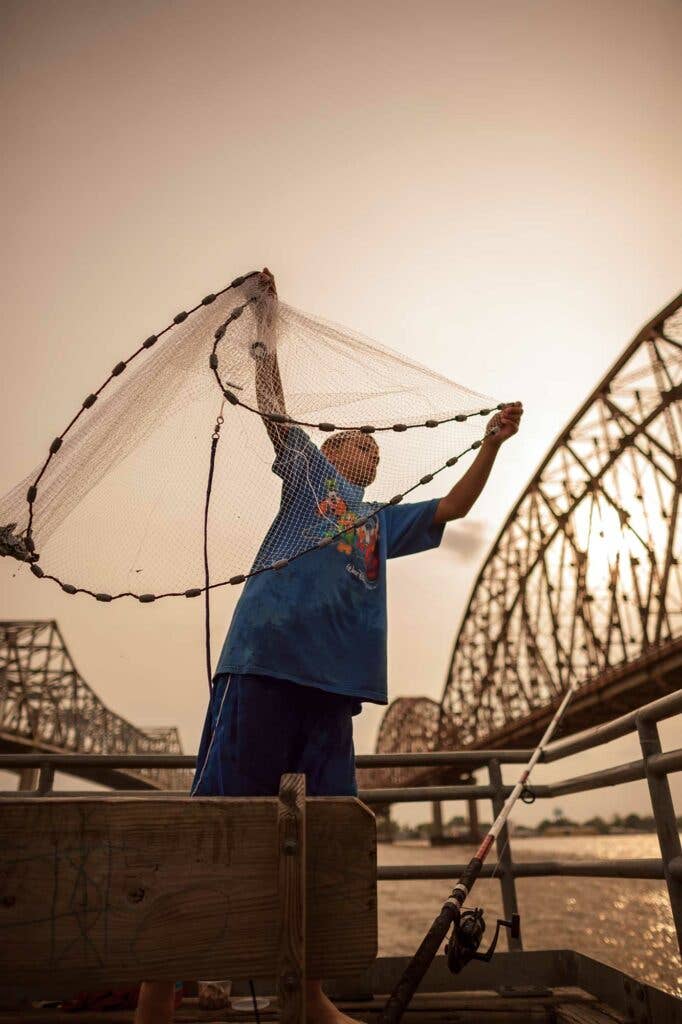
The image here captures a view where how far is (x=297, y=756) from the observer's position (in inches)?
66.2

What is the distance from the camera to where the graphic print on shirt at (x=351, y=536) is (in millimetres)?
1837

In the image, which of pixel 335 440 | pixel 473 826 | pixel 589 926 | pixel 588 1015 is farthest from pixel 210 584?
pixel 473 826

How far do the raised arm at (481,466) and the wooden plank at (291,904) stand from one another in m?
1.34

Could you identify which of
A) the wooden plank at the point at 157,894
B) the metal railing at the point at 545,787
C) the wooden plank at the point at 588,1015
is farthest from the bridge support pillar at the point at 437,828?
the wooden plank at the point at 157,894

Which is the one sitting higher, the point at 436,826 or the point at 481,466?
the point at 481,466

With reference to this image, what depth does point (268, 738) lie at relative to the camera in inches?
63.3

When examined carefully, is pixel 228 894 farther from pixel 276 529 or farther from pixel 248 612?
pixel 276 529

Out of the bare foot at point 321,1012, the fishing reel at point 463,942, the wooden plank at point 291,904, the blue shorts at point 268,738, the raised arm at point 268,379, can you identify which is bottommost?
the bare foot at point 321,1012

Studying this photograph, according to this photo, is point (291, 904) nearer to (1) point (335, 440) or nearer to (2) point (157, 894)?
(2) point (157, 894)

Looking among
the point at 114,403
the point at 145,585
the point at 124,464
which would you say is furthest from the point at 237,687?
the point at 114,403

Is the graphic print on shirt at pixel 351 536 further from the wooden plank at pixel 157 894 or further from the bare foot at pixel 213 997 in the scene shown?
the bare foot at pixel 213 997

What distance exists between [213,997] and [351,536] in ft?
5.42

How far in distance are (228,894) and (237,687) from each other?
2.44 ft

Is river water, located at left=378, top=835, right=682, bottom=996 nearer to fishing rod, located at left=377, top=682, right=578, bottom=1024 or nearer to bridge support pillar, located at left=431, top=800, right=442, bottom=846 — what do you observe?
fishing rod, located at left=377, top=682, right=578, bottom=1024
